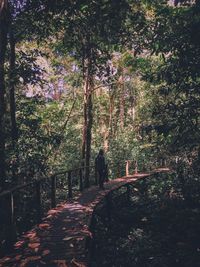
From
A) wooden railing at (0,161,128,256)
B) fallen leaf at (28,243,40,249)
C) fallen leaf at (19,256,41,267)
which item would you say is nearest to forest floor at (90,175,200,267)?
fallen leaf at (28,243,40,249)

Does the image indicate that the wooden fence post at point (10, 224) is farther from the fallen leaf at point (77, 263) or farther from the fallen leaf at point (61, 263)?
the fallen leaf at point (77, 263)

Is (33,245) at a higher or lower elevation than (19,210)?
higher

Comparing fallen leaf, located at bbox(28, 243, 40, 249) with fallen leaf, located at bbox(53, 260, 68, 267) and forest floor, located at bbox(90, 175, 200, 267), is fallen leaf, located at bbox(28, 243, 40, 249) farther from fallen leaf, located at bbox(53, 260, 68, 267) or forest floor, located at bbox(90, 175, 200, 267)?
forest floor, located at bbox(90, 175, 200, 267)

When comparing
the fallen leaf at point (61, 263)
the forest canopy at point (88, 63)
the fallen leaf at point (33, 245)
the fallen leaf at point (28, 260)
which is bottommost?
the fallen leaf at point (33, 245)

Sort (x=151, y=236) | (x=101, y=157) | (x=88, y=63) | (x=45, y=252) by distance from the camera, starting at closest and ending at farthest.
A: 1. (x=45, y=252)
2. (x=151, y=236)
3. (x=101, y=157)
4. (x=88, y=63)

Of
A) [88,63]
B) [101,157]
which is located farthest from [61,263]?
[88,63]

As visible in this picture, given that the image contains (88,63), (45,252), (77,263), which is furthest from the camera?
(88,63)

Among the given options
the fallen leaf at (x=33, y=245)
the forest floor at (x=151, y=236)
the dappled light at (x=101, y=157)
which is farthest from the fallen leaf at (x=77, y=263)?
the forest floor at (x=151, y=236)

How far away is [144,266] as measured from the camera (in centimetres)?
903

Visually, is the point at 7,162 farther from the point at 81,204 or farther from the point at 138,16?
the point at 138,16

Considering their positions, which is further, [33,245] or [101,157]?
[101,157]

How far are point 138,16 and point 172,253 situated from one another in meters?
6.74

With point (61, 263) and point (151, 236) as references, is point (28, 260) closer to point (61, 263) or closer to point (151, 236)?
point (61, 263)

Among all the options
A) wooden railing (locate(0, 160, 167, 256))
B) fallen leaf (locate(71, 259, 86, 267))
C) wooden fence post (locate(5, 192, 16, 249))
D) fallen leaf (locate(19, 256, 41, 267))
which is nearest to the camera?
fallen leaf (locate(71, 259, 86, 267))
